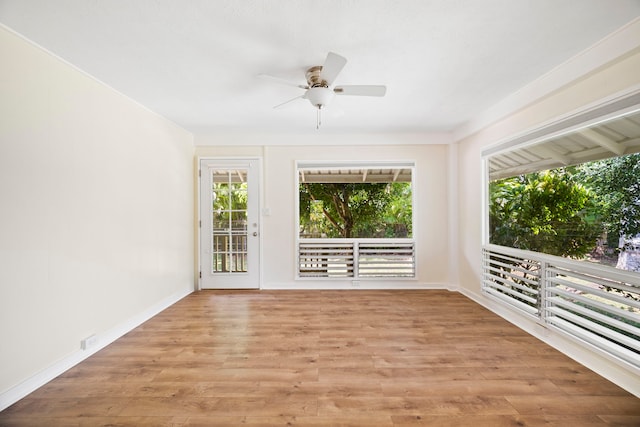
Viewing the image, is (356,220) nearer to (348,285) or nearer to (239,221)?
(348,285)

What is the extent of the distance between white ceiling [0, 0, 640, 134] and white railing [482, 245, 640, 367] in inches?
62.3

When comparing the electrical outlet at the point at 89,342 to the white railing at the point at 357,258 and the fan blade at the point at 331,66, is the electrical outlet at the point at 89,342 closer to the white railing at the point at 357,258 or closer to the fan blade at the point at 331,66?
the white railing at the point at 357,258

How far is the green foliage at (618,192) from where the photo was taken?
78.7 inches

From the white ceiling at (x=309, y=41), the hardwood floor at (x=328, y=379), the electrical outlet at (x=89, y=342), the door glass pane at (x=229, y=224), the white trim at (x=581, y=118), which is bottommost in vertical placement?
the hardwood floor at (x=328, y=379)

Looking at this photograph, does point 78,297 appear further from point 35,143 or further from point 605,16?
point 605,16

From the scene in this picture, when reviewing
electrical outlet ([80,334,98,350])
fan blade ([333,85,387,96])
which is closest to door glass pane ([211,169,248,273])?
electrical outlet ([80,334,98,350])

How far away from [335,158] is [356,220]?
126 centimetres

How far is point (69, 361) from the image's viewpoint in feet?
7.22

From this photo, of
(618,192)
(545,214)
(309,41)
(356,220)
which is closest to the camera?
(309,41)

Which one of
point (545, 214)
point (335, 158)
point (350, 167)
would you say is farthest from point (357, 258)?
point (545, 214)

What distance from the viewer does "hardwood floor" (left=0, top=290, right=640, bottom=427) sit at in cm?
170

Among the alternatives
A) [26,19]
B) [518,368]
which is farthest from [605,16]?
[26,19]

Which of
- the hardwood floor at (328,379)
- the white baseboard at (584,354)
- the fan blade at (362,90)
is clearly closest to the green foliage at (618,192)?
the white baseboard at (584,354)

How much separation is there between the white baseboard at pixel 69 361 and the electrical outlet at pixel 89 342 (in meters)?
0.03
